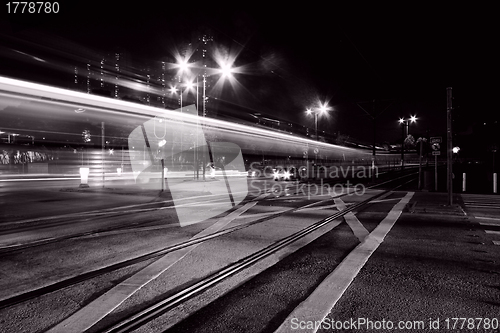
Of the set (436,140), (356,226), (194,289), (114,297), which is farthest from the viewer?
(436,140)

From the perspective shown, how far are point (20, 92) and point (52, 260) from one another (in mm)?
9687

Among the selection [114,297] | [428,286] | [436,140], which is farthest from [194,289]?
[436,140]

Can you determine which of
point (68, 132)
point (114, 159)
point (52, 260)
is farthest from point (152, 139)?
point (52, 260)

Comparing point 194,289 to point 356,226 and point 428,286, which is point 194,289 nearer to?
point 428,286

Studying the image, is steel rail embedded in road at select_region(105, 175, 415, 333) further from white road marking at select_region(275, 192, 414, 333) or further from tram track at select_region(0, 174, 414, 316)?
white road marking at select_region(275, 192, 414, 333)

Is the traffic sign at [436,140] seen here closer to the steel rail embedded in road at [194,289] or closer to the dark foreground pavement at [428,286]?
the dark foreground pavement at [428,286]

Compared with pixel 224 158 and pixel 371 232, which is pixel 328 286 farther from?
pixel 224 158

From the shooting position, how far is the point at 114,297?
3.54 metres

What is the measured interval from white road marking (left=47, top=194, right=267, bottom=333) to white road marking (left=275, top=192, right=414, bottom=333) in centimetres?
189

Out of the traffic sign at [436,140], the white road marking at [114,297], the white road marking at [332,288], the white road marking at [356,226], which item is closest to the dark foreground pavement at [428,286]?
the white road marking at [332,288]

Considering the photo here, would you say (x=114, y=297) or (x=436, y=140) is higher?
(x=436, y=140)

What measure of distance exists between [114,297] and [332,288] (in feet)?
8.86

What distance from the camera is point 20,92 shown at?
11.5 m

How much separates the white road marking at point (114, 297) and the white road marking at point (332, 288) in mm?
1891
